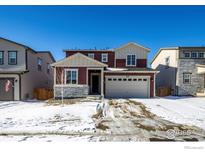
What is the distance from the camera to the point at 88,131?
5.56 meters

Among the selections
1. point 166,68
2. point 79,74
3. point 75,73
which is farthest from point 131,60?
point 75,73

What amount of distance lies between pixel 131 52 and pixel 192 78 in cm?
789

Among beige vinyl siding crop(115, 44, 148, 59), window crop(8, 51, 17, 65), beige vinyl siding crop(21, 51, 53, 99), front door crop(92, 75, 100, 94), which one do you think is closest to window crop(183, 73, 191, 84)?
beige vinyl siding crop(115, 44, 148, 59)

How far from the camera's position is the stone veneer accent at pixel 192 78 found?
1953 cm

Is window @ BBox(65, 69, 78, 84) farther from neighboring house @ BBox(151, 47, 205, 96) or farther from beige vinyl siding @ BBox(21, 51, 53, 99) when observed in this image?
neighboring house @ BBox(151, 47, 205, 96)

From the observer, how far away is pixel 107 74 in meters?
17.1

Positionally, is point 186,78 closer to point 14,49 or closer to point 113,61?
point 113,61

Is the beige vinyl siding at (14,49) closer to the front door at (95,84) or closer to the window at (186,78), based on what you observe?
the front door at (95,84)

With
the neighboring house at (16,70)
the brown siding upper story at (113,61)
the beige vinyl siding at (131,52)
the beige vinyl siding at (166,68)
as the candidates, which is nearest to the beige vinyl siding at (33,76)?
the neighboring house at (16,70)

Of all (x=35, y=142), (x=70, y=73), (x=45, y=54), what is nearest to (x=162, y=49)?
(x=70, y=73)

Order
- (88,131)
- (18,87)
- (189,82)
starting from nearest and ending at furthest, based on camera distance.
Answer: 1. (88,131)
2. (18,87)
3. (189,82)

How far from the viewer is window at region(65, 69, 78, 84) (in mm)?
15930
